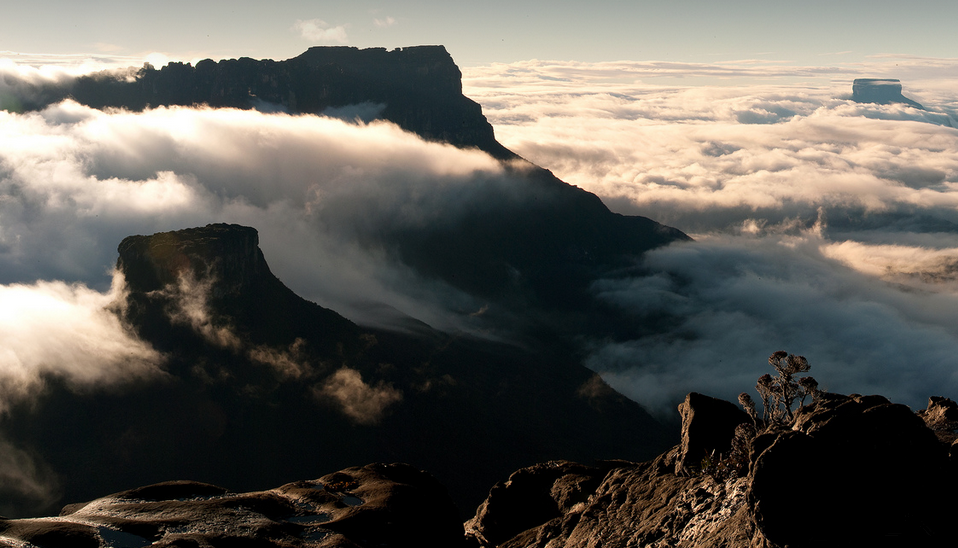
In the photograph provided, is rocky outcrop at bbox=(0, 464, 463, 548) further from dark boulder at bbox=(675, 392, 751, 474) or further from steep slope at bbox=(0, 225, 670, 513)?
steep slope at bbox=(0, 225, 670, 513)

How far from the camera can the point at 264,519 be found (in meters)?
71.2

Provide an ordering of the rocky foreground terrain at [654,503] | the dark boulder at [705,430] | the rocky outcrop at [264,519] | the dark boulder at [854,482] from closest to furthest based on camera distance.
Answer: the dark boulder at [854,482]
the rocky foreground terrain at [654,503]
the dark boulder at [705,430]
the rocky outcrop at [264,519]

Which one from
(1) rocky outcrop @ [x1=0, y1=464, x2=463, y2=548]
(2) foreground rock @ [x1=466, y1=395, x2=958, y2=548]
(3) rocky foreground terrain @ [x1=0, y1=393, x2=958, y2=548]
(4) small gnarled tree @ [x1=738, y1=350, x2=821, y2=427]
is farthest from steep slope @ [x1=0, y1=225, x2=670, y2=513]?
(2) foreground rock @ [x1=466, y1=395, x2=958, y2=548]

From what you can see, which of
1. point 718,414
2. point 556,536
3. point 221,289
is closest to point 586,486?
point 556,536

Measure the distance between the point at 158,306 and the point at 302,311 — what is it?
39.8 metres

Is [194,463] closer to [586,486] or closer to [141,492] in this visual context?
[141,492]

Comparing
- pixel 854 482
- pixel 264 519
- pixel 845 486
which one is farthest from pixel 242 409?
pixel 854 482

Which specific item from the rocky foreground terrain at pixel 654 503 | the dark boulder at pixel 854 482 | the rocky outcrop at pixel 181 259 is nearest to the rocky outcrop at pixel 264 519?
the rocky foreground terrain at pixel 654 503

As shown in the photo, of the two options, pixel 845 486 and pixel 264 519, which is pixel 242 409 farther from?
pixel 845 486

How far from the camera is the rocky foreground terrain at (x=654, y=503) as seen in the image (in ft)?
105

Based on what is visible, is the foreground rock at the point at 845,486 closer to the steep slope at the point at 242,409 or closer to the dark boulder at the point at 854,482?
the dark boulder at the point at 854,482

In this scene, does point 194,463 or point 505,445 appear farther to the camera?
point 505,445

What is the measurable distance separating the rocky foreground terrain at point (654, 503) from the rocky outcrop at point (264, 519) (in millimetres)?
218

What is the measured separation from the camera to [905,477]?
32188 millimetres
